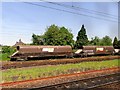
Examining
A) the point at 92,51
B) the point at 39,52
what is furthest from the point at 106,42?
the point at 39,52

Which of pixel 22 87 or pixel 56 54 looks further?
pixel 56 54

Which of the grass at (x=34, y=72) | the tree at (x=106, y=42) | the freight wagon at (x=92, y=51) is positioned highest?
the tree at (x=106, y=42)

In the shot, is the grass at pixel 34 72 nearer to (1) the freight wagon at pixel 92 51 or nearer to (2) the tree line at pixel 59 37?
(1) the freight wagon at pixel 92 51

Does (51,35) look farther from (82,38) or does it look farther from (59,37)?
(82,38)

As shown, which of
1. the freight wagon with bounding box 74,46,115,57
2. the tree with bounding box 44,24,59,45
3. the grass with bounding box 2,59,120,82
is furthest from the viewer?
the tree with bounding box 44,24,59,45

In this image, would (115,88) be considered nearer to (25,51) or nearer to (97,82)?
(97,82)

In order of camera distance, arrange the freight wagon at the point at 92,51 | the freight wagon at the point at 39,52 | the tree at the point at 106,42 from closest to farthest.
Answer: the freight wagon at the point at 39,52 → the freight wagon at the point at 92,51 → the tree at the point at 106,42

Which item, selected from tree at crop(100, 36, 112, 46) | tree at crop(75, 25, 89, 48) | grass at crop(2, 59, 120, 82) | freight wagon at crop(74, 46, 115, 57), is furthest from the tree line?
grass at crop(2, 59, 120, 82)

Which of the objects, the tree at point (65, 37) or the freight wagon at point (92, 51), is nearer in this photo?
the freight wagon at point (92, 51)

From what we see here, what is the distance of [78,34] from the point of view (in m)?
96.1

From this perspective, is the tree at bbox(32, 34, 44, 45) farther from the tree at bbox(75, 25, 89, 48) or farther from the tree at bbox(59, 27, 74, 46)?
the tree at bbox(75, 25, 89, 48)

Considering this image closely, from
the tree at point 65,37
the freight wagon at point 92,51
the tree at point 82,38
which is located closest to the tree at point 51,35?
the tree at point 65,37

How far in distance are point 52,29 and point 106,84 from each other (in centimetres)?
7265

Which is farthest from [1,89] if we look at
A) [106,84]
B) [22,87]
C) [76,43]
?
[76,43]
